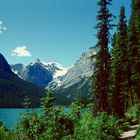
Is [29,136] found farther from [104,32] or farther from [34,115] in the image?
[104,32]

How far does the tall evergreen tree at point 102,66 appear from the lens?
42.0m

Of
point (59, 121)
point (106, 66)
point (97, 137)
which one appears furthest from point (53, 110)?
point (106, 66)

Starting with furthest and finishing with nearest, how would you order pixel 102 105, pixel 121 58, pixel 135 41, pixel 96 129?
pixel 121 58 < pixel 135 41 < pixel 102 105 < pixel 96 129

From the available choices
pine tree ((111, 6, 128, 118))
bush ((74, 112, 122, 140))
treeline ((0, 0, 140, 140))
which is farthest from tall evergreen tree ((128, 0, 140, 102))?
bush ((74, 112, 122, 140))

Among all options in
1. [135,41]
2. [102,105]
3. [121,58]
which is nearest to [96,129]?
[102,105]

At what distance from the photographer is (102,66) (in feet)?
139

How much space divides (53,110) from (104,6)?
21721 millimetres

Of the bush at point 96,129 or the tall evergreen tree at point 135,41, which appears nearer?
the bush at point 96,129

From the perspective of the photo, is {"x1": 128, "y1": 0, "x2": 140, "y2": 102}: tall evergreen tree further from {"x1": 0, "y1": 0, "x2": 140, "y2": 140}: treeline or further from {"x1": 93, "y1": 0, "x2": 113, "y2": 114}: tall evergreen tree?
{"x1": 93, "y1": 0, "x2": 113, "y2": 114}: tall evergreen tree

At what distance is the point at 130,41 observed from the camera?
53938mm

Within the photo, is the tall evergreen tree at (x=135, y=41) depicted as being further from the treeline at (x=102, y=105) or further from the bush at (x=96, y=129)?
the bush at (x=96, y=129)

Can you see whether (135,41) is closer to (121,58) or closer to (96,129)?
(121,58)

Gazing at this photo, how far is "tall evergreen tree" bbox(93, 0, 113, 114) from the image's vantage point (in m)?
42.0

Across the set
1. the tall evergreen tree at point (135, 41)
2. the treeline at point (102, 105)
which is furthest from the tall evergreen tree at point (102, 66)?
the tall evergreen tree at point (135, 41)
